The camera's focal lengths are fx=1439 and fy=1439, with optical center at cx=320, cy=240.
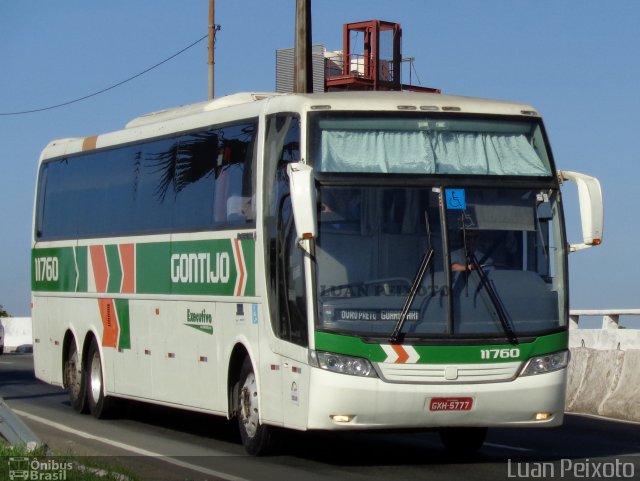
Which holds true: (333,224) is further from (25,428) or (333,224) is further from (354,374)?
(25,428)

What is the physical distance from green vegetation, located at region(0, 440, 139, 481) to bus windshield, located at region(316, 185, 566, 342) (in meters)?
2.42

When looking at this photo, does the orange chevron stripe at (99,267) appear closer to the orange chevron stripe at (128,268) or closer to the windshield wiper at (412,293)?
the orange chevron stripe at (128,268)

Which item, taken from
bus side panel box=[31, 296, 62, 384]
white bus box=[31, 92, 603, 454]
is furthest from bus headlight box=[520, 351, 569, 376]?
bus side panel box=[31, 296, 62, 384]

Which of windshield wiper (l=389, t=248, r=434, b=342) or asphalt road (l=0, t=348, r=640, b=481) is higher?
windshield wiper (l=389, t=248, r=434, b=342)

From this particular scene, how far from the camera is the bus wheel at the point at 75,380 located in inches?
797

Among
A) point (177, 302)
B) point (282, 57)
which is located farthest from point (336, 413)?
point (282, 57)

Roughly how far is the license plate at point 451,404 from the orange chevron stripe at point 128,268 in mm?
6309

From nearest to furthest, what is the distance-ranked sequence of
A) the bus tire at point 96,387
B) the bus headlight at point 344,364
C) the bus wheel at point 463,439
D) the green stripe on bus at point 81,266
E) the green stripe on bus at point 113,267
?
the bus headlight at point 344,364 < the bus wheel at point 463,439 < the green stripe on bus at point 113,267 < the bus tire at point 96,387 < the green stripe on bus at point 81,266

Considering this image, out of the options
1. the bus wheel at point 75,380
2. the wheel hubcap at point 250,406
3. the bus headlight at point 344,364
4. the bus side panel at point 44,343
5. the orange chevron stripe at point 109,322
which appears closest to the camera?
the bus headlight at point 344,364

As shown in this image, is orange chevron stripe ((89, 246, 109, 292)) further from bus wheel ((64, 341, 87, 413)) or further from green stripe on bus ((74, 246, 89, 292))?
bus wheel ((64, 341, 87, 413))

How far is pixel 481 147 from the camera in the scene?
542 inches

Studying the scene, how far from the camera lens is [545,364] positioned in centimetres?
1334

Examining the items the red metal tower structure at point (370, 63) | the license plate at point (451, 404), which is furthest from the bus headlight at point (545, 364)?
the red metal tower structure at point (370, 63)

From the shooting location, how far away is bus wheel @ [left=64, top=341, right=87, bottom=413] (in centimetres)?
2023
